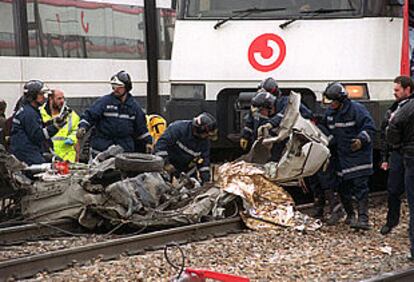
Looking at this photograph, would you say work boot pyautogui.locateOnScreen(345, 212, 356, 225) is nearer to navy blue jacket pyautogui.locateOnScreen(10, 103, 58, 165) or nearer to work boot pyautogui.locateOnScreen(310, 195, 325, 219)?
work boot pyautogui.locateOnScreen(310, 195, 325, 219)

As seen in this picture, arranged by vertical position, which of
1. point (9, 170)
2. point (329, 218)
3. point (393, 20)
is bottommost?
point (329, 218)

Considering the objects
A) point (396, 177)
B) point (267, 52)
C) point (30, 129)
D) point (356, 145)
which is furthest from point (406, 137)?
point (30, 129)

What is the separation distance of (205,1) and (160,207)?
372 centimetres

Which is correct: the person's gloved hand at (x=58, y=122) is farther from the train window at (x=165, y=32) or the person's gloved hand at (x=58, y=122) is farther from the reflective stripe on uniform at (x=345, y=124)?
the train window at (x=165, y=32)

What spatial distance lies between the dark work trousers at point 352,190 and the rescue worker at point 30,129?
10.9ft

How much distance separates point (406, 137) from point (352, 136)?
1.52 m

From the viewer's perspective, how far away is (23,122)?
9.79 meters

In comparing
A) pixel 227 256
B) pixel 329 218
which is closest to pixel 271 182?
pixel 329 218

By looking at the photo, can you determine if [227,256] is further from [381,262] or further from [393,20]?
[393,20]

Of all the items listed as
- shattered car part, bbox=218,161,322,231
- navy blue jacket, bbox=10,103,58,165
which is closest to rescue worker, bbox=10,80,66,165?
navy blue jacket, bbox=10,103,58,165

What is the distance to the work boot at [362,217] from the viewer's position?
901 cm

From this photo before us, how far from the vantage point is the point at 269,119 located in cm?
1002

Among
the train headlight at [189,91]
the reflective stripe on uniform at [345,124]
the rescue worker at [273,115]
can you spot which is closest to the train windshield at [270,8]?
the train headlight at [189,91]

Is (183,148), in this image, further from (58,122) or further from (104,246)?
(104,246)
